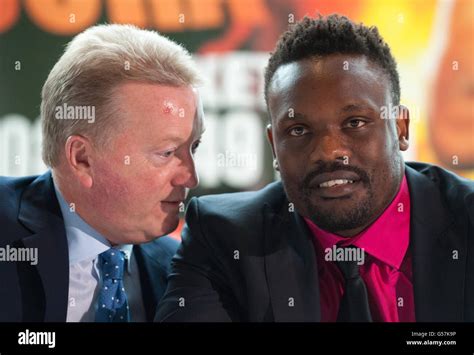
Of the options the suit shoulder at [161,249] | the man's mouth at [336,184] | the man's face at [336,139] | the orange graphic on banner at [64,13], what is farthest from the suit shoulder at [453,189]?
the orange graphic on banner at [64,13]

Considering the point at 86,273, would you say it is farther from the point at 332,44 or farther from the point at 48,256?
the point at 332,44

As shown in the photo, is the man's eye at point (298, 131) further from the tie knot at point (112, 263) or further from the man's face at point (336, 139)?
the tie knot at point (112, 263)

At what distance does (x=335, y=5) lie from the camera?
2.01m

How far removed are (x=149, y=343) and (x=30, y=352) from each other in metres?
0.30

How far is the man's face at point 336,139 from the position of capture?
5.49 feet

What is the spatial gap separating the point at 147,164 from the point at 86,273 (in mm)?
314

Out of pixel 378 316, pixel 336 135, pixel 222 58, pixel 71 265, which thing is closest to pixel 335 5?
pixel 222 58

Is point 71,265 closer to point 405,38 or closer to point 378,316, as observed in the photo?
point 378,316

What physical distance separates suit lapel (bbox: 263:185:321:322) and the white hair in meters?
0.48

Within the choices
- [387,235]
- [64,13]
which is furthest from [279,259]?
[64,13]

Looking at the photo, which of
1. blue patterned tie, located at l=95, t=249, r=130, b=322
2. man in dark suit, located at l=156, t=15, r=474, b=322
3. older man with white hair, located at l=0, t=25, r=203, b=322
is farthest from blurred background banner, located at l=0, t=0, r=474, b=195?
blue patterned tie, located at l=95, t=249, r=130, b=322

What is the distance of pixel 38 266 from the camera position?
1.79 meters

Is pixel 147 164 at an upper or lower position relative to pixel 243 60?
lower

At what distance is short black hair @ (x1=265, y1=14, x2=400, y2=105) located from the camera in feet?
5.63
